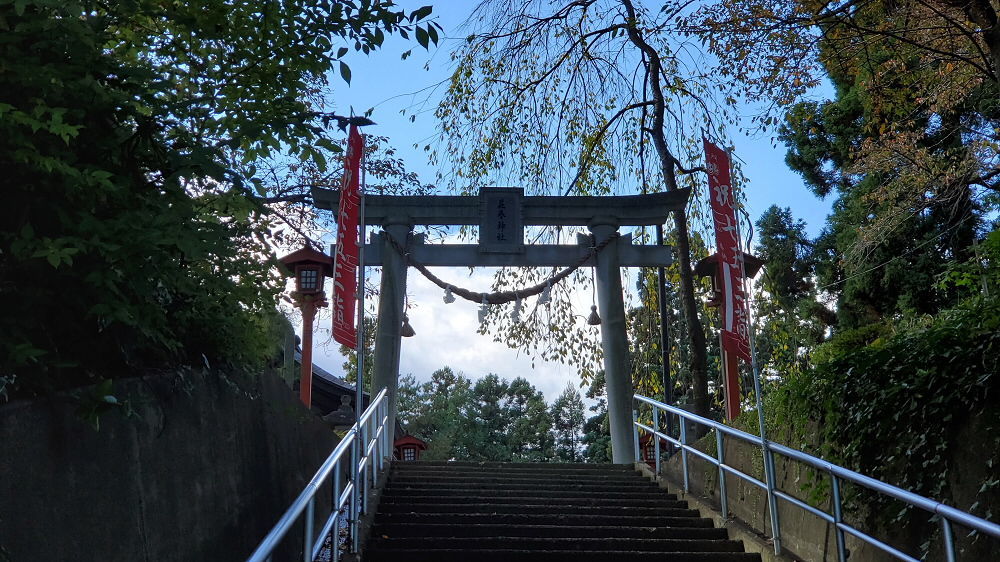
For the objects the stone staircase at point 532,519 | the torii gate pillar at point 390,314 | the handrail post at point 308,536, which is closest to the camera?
the handrail post at point 308,536

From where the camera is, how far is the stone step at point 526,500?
7.17 m

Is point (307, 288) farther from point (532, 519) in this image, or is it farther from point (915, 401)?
point (915, 401)

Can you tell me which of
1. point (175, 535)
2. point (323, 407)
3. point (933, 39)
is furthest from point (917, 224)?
point (175, 535)

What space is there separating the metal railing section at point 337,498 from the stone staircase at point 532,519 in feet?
1.03

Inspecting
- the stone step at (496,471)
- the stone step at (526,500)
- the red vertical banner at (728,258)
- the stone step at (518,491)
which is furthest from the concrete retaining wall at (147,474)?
the red vertical banner at (728,258)

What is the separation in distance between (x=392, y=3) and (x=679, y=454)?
528 cm

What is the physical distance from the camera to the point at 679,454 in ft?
26.5

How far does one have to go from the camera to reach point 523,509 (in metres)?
6.88

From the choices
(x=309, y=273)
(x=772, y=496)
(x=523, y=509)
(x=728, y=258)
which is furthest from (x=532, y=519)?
(x=309, y=273)

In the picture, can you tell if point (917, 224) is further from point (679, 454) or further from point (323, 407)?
point (323, 407)

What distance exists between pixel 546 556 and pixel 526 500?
5.28 ft

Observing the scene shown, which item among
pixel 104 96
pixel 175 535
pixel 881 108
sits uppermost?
pixel 881 108

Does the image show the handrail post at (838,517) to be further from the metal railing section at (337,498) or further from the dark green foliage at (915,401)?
the metal railing section at (337,498)

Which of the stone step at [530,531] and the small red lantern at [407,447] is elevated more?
the small red lantern at [407,447]
